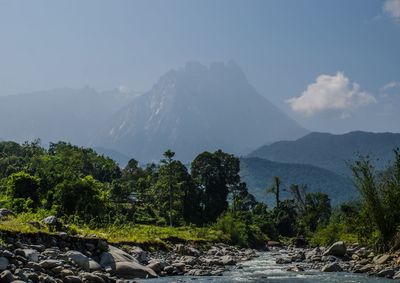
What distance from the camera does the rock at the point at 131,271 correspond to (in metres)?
22.8

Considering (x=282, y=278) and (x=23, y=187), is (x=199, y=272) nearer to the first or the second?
(x=282, y=278)

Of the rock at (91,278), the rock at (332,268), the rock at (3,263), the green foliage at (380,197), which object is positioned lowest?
the rock at (332,268)

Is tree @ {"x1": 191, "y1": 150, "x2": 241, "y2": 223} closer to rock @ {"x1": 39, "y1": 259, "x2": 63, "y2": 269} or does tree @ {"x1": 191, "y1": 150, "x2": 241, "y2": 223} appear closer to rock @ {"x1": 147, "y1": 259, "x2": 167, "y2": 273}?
rock @ {"x1": 147, "y1": 259, "x2": 167, "y2": 273}

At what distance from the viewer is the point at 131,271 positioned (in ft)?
77.0

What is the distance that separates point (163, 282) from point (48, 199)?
3552 centimetres

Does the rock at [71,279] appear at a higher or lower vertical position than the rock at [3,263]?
lower

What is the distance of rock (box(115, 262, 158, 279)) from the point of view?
2283 cm

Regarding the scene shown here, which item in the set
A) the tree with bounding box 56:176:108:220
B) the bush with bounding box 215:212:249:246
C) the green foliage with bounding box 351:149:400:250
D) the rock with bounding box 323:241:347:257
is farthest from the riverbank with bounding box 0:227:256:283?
the bush with bounding box 215:212:249:246

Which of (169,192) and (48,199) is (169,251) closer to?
(48,199)

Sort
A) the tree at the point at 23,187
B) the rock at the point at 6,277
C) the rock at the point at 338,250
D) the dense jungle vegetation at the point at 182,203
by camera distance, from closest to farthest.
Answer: the rock at the point at 6,277, the dense jungle vegetation at the point at 182,203, the rock at the point at 338,250, the tree at the point at 23,187

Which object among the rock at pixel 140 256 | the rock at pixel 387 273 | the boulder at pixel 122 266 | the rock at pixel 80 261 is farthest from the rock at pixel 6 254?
the rock at pixel 387 273

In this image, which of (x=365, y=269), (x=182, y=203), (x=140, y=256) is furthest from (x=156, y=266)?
(x=182, y=203)

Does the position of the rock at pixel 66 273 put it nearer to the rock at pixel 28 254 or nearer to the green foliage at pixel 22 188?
the rock at pixel 28 254

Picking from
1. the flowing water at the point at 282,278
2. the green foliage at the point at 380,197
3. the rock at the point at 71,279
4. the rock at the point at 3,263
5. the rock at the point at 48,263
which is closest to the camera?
the rock at the point at 3,263
